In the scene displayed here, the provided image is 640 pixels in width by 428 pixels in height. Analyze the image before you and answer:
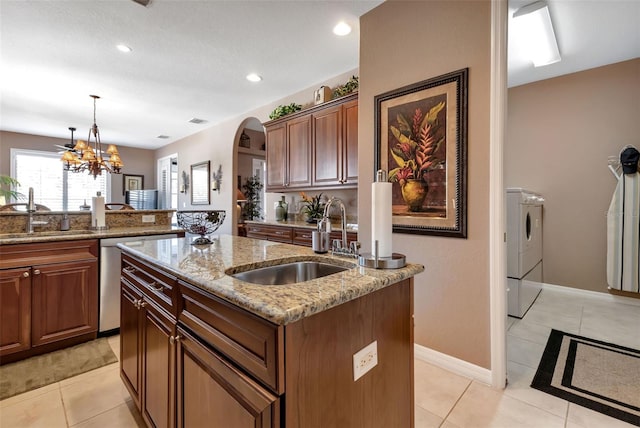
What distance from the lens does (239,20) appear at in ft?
8.27

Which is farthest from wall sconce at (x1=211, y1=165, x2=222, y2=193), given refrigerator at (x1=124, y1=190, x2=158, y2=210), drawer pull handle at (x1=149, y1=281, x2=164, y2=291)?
drawer pull handle at (x1=149, y1=281, x2=164, y2=291)

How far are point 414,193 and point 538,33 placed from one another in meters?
2.05

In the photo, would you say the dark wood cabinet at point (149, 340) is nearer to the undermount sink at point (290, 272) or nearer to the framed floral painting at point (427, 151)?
the undermount sink at point (290, 272)

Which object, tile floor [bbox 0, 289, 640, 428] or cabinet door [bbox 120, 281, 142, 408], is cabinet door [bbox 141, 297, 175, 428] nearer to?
cabinet door [bbox 120, 281, 142, 408]

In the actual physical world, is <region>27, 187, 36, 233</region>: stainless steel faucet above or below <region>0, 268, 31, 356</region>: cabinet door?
above

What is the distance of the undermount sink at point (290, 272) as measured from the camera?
1.26 metres

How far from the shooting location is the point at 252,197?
6469 millimetres

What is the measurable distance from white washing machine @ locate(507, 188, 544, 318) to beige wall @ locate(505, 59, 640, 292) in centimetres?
91

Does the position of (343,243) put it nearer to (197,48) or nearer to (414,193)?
(414,193)

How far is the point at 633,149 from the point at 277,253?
3897mm

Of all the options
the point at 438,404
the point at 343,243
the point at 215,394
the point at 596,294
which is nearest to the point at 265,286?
the point at 215,394

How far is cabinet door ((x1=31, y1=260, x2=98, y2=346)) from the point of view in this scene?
2.22 meters

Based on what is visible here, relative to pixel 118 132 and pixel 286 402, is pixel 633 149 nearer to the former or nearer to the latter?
pixel 286 402

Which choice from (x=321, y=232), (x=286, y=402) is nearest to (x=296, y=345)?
(x=286, y=402)
